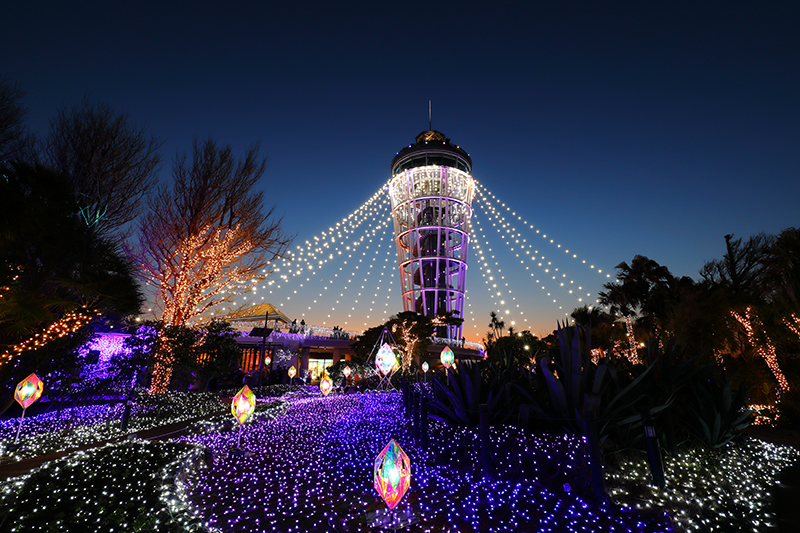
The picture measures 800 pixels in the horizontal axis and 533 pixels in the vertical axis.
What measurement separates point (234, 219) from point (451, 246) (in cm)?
2895

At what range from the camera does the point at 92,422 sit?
26.3ft

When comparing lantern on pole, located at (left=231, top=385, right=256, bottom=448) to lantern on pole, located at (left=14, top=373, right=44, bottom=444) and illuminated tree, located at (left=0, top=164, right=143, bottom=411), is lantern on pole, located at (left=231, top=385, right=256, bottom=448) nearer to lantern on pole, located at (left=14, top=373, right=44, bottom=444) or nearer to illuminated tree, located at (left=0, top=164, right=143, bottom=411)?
illuminated tree, located at (left=0, top=164, right=143, bottom=411)

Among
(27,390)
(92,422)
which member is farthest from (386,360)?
(27,390)

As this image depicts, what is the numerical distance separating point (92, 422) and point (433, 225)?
3490 cm

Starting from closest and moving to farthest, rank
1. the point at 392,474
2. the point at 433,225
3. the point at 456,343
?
the point at 392,474 < the point at 456,343 < the point at 433,225

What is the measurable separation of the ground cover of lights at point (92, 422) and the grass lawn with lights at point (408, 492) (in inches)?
67.3

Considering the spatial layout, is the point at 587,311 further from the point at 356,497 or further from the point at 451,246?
the point at 356,497

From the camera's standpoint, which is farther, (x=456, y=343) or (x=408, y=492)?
(x=456, y=343)

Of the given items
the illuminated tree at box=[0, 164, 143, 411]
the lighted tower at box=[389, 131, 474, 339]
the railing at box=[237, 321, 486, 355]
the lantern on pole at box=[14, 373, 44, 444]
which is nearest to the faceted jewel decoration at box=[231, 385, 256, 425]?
the illuminated tree at box=[0, 164, 143, 411]

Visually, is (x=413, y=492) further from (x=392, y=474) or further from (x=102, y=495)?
(x=102, y=495)

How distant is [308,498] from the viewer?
3.76 m

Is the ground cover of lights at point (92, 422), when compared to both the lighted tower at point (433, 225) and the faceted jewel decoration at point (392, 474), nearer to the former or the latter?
the faceted jewel decoration at point (392, 474)

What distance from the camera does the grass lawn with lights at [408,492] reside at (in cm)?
313

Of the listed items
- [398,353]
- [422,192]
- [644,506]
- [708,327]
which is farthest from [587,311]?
[644,506]
